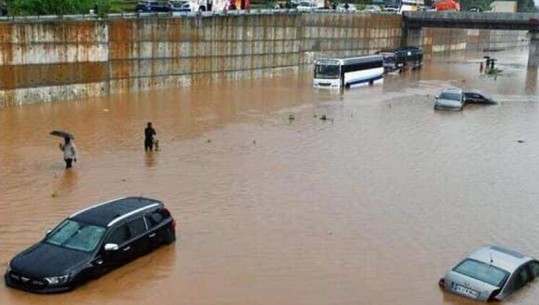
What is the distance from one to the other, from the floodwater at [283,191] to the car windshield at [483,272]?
1.62 feet

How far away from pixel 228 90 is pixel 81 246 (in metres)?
32.9

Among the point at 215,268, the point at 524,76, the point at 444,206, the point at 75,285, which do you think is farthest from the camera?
the point at 524,76

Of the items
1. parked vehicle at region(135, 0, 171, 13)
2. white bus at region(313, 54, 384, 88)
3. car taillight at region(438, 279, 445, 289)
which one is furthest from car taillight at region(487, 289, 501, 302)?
parked vehicle at region(135, 0, 171, 13)

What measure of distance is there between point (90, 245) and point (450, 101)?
31.1 m

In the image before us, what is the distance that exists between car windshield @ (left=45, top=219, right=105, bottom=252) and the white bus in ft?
119

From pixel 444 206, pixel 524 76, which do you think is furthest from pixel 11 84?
pixel 524 76

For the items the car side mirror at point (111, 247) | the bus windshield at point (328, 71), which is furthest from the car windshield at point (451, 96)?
the car side mirror at point (111, 247)

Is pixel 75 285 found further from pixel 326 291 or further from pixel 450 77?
pixel 450 77

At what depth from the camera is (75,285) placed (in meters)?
13.0

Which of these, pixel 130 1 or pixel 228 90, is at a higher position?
pixel 130 1

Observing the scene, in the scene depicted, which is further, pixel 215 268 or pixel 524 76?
pixel 524 76

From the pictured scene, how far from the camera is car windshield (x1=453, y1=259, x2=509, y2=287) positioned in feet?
44.4

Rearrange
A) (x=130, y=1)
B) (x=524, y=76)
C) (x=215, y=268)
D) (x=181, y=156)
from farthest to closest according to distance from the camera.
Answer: (x=524, y=76) → (x=130, y=1) → (x=181, y=156) → (x=215, y=268)

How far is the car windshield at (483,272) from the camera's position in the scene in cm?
1353
